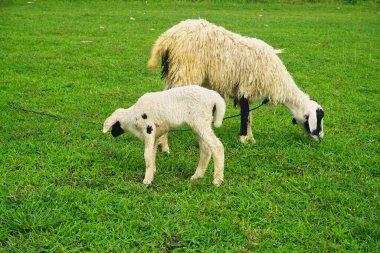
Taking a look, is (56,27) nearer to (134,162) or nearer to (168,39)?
(168,39)

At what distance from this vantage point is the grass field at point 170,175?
3.66 meters

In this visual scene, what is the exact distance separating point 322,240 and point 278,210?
584 millimetres

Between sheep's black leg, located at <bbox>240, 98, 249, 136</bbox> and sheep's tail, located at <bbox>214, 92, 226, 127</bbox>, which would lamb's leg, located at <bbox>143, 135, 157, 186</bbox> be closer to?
sheep's tail, located at <bbox>214, 92, 226, 127</bbox>

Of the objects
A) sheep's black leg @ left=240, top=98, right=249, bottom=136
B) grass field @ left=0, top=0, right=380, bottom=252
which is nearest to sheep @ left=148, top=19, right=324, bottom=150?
sheep's black leg @ left=240, top=98, right=249, bottom=136

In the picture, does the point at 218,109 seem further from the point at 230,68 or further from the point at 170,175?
the point at 230,68

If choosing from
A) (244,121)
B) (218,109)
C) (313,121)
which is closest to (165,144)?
(244,121)

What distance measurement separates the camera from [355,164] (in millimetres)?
5254

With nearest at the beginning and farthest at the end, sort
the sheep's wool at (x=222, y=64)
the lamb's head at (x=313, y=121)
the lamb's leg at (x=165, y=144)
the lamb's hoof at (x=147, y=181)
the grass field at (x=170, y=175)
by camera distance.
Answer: the grass field at (x=170, y=175), the lamb's hoof at (x=147, y=181), the lamb's leg at (x=165, y=144), the sheep's wool at (x=222, y=64), the lamb's head at (x=313, y=121)

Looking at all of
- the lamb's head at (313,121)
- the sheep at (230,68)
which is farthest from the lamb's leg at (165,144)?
the lamb's head at (313,121)

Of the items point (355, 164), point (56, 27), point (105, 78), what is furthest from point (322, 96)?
point (56, 27)

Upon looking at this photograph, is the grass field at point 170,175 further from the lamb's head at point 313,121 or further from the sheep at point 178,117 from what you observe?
the sheep at point 178,117

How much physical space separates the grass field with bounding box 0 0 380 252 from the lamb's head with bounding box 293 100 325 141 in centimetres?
16

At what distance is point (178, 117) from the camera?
4.52 metres

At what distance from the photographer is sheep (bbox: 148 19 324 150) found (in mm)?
5887
